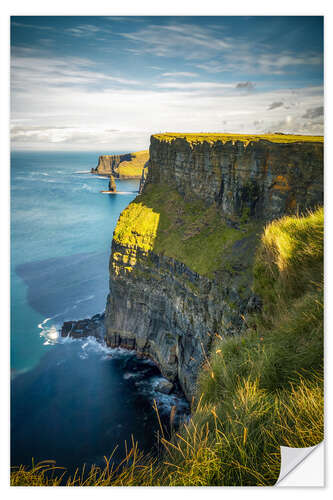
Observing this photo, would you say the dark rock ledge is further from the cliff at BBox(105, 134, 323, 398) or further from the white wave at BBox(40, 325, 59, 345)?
the cliff at BBox(105, 134, 323, 398)

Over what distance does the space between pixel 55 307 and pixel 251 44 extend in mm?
31257

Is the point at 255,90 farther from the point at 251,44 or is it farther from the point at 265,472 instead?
A: the point at 265,472

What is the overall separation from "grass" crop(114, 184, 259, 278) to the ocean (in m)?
6.45

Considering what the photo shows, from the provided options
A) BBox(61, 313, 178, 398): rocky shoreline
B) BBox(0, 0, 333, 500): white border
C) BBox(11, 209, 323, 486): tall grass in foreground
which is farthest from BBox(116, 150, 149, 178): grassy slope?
BBox(11, 209, 323, 486): tall grass in foreground

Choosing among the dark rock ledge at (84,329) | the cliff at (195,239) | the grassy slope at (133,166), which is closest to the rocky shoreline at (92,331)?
the dark rock ledge at (84,329)

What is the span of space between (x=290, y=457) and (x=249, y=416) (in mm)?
660

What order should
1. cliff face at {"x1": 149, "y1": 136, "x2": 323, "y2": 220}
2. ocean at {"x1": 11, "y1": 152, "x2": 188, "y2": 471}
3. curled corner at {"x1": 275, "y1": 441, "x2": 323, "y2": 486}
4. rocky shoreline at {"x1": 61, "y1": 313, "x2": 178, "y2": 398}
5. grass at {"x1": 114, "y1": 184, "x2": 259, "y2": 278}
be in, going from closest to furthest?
curled corner at {"x1": 275, "y1": 441, "x2": 323, "y2": 486}
ocean at {"x1": 11, "y1": 152, "x2": 188, "y2": 471}
cliff face at {"x1": 149, "y1": 136, "x2": 323, "y2": 220}
grass at {"x1": 114, "y1": 184, "x2": 259, "y2": 278}
rocky shoreline at {"x1": 61, "y1": 313, "x2": 178, "y2": 398}

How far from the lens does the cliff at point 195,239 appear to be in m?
18.3

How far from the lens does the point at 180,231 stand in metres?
26.7

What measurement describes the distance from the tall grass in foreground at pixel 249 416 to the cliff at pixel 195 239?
32.2 ft

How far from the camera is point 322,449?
430cm

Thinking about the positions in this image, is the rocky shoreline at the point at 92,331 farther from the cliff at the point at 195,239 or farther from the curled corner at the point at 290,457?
the curled corner at the point at 290,457

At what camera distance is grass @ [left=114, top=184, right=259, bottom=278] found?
2194cm
